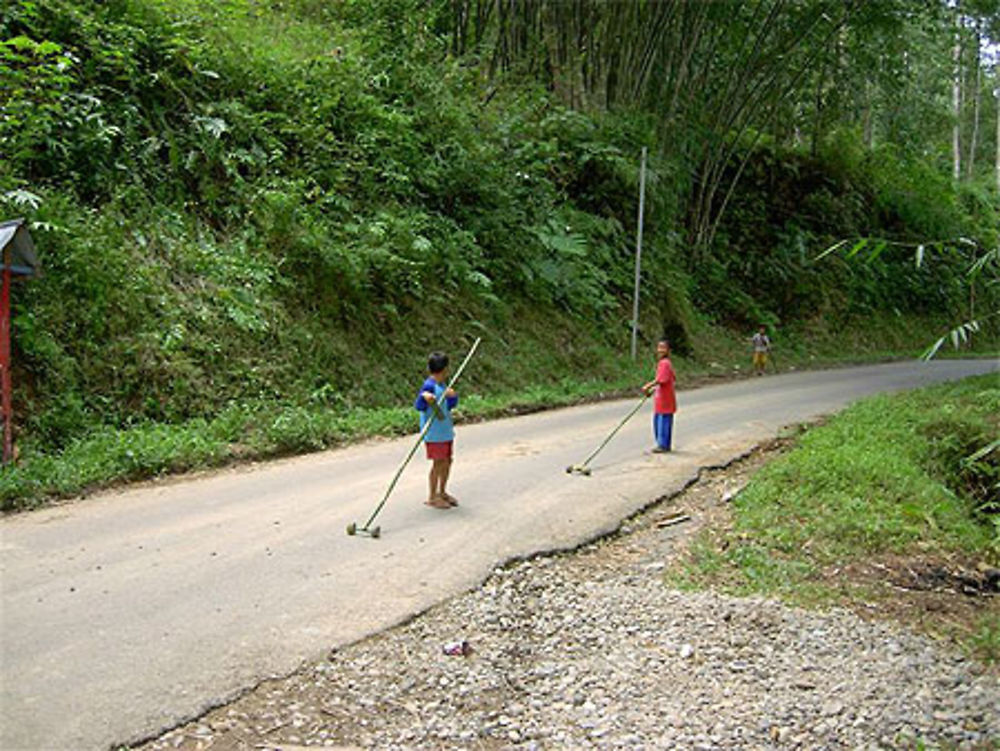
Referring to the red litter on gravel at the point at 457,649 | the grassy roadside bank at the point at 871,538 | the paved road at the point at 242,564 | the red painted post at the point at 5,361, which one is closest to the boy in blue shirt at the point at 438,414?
the paved road at the point at 242,564

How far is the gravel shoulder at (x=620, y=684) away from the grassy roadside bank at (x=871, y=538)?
0.42 m

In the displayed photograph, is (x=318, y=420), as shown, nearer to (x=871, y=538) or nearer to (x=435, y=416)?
(x=435, y=416)

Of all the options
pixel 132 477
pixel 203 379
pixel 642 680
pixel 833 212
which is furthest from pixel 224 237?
pixel 833 212

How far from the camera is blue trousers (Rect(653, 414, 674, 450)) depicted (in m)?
10.2

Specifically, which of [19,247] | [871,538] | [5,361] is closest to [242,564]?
[5,361]

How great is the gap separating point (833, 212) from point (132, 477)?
27301 millimetres

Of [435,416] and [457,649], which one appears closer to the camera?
[457,649]

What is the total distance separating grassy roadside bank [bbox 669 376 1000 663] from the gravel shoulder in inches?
16.4

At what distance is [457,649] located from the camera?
467 centimetres

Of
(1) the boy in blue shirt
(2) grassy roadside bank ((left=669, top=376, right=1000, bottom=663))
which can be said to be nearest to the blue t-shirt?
(1) the boy in blue shirt

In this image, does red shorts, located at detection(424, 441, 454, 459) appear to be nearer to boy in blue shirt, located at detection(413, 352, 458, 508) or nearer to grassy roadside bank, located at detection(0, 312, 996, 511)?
boy in blue shirt, located at detection(413, 352, 458, 508)

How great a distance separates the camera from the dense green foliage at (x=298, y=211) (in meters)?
9.41

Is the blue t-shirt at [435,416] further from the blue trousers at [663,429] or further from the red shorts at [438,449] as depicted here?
the blue trousers at [663,429]

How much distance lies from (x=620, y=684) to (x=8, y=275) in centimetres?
652
